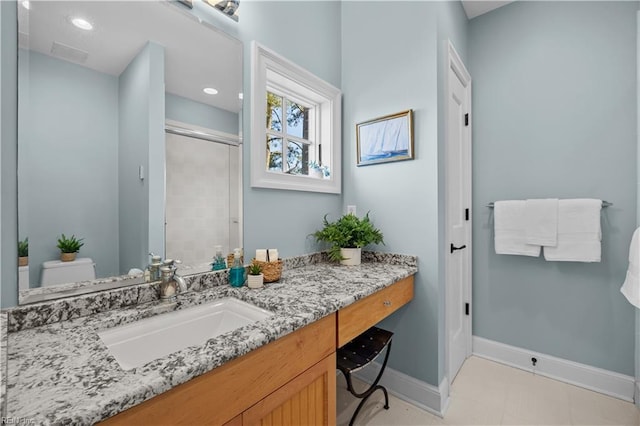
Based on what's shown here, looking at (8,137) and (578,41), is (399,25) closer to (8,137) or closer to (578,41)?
(578,41)

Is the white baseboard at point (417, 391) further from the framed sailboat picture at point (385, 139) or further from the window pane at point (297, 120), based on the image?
the window pane at point (297, 120)

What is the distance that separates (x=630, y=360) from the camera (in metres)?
1.74

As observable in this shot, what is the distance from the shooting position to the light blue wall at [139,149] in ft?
3.54

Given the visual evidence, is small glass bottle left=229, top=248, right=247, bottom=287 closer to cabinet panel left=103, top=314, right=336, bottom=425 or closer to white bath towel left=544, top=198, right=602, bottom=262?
cabinet panel left=103, top=314, right=336, bottom=425

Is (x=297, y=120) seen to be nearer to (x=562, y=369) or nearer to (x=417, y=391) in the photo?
(x=417, y=391)

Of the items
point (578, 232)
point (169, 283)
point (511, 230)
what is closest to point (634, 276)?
point (578, 232)

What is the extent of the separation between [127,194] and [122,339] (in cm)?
53

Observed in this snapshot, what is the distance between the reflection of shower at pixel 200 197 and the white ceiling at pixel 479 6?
6.88ft

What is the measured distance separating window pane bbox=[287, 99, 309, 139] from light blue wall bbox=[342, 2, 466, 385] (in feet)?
1.07

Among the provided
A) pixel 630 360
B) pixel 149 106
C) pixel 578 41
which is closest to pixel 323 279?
pixel 149 106

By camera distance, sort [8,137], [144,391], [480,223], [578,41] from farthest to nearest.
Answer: [480,223], [578,41], [8,137], [144,391]

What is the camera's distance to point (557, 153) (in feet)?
6.40

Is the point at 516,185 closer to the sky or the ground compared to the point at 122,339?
closer to the sky

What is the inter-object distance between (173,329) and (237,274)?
1.20ft
